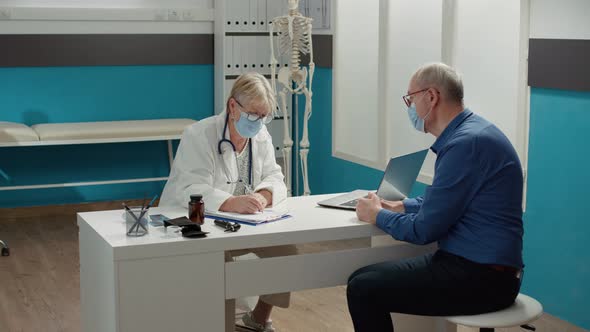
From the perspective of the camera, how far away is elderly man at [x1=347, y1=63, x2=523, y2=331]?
8.27 feet

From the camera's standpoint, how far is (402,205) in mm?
2863

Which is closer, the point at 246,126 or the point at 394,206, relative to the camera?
the point at 394,206

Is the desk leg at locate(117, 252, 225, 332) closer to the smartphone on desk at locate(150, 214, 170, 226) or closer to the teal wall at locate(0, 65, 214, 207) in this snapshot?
the smartphone on desk at locate(150, 214, 170, 226)

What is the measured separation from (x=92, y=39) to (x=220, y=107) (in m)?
1.00

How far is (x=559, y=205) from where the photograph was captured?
3721 millimetres

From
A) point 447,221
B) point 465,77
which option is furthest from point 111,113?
point 447,221

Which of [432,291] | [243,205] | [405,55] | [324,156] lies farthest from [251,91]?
[324,156]

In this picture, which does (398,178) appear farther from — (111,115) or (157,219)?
(111,115)

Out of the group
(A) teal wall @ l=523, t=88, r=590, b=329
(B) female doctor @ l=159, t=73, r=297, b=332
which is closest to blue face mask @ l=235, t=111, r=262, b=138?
(B) female doctor @ l=159, t=73, r=297, b=332

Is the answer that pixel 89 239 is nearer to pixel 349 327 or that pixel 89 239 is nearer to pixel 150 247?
pixel 150 247

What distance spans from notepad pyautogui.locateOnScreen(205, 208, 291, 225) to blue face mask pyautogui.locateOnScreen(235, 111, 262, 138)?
1.22ft

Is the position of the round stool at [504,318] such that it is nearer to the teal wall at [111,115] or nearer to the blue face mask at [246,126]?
the blue face mask at [246,126]

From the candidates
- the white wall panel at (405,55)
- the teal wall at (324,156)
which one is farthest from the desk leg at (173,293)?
the teal wall at (324,156)

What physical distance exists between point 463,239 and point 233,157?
104 cm
